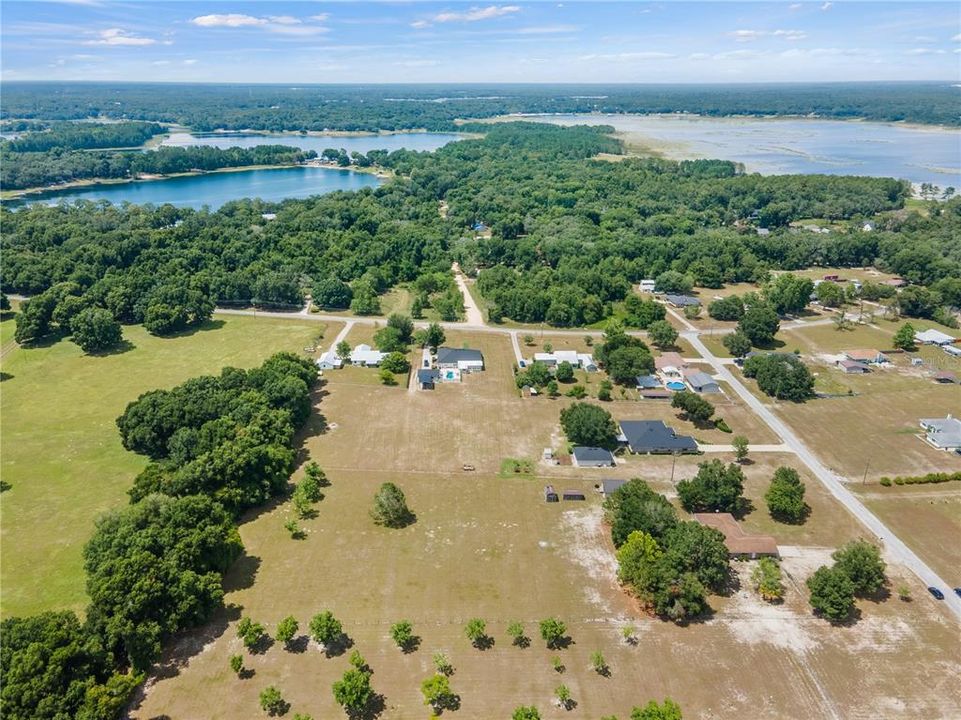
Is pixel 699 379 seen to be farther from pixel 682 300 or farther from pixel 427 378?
pixel 427 378

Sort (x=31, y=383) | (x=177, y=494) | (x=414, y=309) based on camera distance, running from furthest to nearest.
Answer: (x=414, y=309)
(x=31, y=383)
(x=177, y=494)

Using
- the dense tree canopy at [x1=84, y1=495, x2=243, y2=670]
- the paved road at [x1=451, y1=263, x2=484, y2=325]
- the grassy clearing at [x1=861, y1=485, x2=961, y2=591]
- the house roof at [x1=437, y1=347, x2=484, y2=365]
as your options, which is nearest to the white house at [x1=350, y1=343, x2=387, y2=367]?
the house roof at [x1=437, y1=347, x2=484, y2=365]

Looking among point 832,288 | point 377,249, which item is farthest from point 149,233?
point 832,288

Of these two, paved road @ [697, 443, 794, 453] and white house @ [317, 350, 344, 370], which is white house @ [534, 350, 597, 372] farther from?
white house @ [317, 350, 344, 370]

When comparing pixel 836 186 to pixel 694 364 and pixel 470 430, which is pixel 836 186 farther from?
pixel 470 430

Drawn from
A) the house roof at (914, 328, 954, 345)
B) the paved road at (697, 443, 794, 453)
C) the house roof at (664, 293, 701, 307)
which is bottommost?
the paved road at (697, 443, 794, 453)

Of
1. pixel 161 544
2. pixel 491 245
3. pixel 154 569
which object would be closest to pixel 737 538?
pixel 154 569

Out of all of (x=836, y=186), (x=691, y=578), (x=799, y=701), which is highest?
(x=836, y=186)
